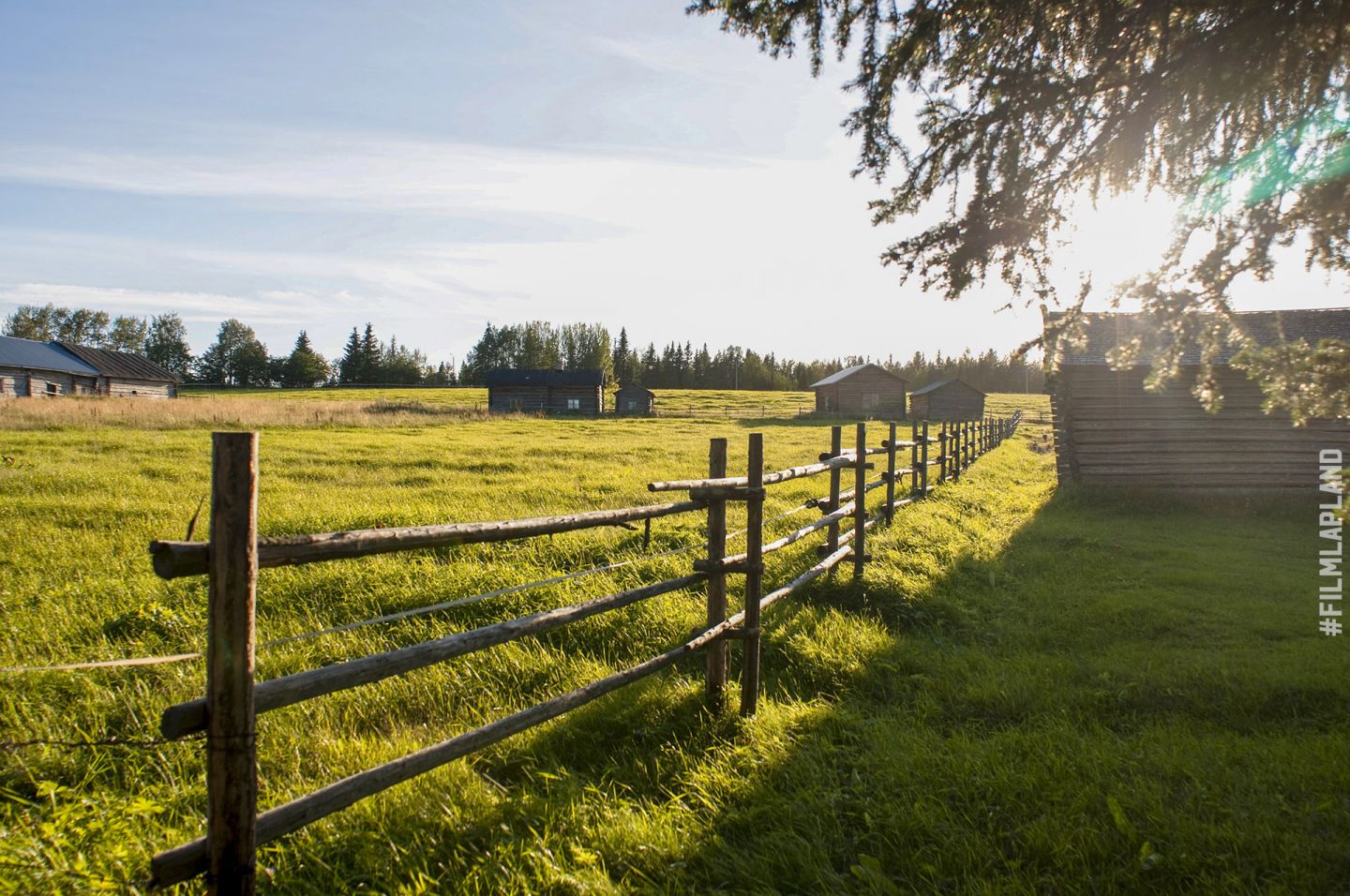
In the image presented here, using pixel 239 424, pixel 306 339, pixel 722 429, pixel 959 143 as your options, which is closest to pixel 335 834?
A: pixel 959 143

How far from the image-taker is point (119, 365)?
49.3m

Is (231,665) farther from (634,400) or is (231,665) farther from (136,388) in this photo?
(136,388)

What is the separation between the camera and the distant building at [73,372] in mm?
39719

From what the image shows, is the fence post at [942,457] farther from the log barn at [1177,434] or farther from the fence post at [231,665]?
the fence post at [231,665]

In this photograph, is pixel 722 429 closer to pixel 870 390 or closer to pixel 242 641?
pixel 870 390

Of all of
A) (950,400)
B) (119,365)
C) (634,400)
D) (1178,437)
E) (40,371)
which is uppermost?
(119,365)

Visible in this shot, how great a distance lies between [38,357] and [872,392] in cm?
5303

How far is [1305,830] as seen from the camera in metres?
3.16

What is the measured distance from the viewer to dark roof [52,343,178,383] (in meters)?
46.8

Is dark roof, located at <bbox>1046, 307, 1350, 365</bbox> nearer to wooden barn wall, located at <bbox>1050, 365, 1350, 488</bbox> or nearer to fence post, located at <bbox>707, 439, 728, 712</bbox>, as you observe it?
wooden barn wall, located at <bbox>1050, 365, 1350, 488</bbox>

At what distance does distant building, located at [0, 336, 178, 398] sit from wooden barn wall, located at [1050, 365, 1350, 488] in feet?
148

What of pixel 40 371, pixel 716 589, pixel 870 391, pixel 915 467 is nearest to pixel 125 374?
pixel 40 371

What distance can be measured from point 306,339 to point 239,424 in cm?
7269

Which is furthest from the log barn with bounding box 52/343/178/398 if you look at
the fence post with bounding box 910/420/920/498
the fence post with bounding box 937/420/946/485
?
the fence post with bounding box 910/420/920/498
